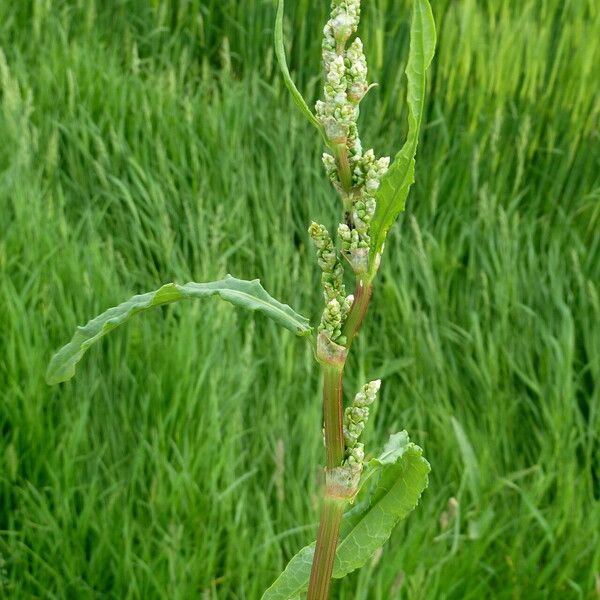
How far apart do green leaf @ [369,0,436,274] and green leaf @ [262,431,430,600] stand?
20 centimetres

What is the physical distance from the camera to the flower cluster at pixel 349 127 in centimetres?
70

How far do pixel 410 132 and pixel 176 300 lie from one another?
27 cm

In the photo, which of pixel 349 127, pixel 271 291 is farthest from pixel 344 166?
pixel 271 291

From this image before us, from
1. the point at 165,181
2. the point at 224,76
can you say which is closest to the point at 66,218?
the point at 165,181

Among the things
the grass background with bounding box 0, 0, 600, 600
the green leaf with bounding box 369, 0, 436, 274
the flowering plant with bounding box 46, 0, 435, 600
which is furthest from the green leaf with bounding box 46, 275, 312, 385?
the grass background with bounding box 0, 0, 600, 600

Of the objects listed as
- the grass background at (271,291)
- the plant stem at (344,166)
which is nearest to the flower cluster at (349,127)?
the plant stem at (344,166)

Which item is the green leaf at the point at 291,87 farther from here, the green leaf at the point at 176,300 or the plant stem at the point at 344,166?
the green leaf at the point at 176,300

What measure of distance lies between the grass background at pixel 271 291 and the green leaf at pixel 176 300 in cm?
93

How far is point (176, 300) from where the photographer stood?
86 centimetres

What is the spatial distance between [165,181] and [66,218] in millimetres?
267

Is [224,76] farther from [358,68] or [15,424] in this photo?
[358,68]

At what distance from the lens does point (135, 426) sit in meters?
2.08

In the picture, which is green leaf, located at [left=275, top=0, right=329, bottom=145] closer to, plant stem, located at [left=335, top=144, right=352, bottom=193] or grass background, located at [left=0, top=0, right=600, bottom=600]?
plant stem, located at [left=335, top=144, right=352, bottom=193]

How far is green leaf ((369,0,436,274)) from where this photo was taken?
0.70m
